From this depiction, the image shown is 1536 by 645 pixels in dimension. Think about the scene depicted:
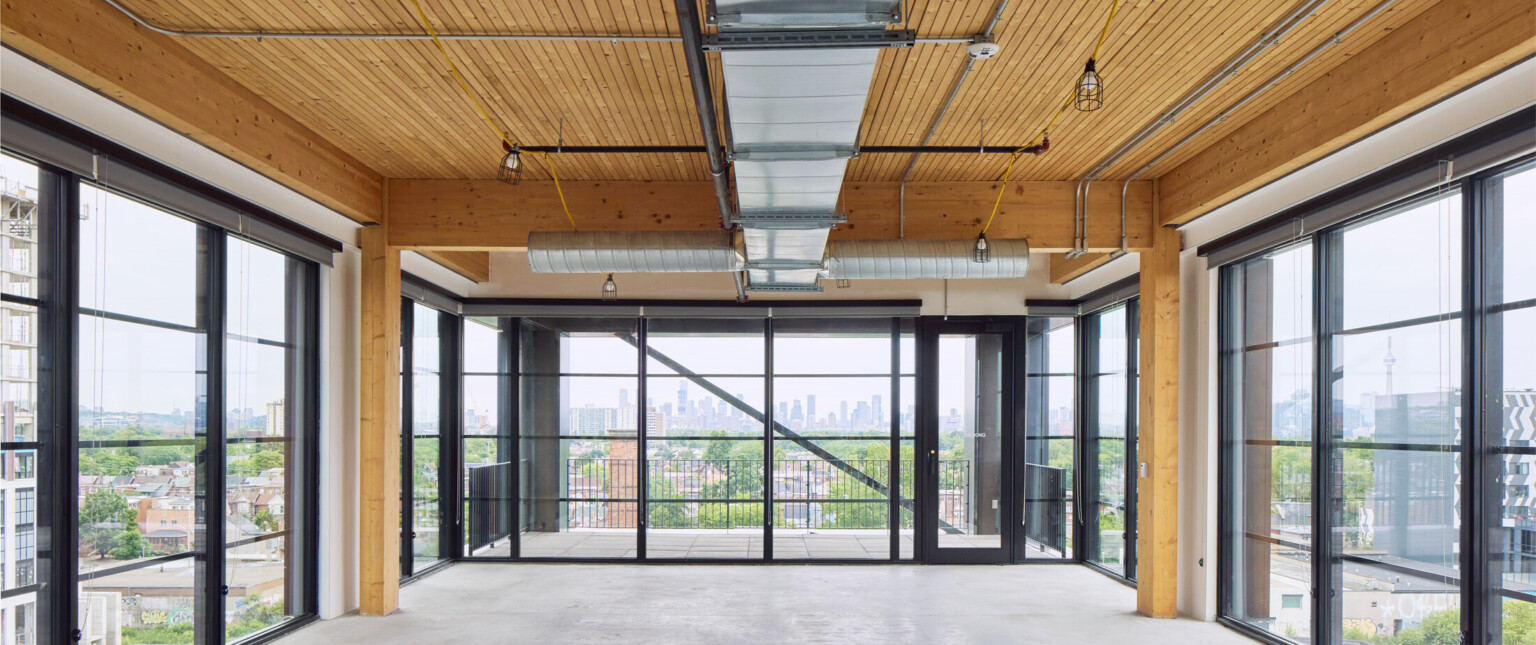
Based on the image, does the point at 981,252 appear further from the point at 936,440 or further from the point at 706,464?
the point at 706,464

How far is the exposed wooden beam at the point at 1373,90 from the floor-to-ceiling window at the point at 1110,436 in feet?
7.66

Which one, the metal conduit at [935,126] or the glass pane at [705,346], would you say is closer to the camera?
the metal conduit at [935,126]

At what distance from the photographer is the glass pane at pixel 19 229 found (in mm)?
3975

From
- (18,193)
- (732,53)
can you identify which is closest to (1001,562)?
(732,53)

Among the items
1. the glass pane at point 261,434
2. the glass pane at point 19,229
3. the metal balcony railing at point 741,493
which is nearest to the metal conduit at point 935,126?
the metal balcony railing at point 741,493

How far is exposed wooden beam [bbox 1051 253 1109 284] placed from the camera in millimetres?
8375

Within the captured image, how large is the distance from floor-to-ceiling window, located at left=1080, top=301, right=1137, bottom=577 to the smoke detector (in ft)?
15.1

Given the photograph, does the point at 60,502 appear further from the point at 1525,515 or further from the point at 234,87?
the point at 1525,515

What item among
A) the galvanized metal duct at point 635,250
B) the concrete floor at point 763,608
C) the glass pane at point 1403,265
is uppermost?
the galvanized metal duct at point 635,250

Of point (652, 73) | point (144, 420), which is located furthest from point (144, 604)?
point (652, 73)

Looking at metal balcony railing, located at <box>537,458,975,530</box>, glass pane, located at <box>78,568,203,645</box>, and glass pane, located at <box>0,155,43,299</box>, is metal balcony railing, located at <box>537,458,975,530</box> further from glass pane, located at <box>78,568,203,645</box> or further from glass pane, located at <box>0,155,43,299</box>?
glass pane, located at <box>0,155,43,299</box>

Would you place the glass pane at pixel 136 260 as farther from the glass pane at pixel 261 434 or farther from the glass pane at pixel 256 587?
the glass pane at pixel 256 587

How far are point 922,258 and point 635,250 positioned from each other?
2.02 metres

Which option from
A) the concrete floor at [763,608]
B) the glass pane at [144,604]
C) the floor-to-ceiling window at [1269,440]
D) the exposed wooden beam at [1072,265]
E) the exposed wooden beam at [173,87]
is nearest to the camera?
the exposed wooden beam at [173,87]
